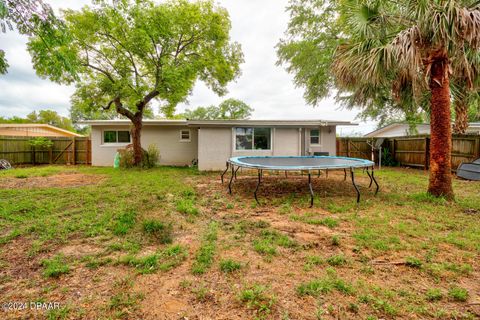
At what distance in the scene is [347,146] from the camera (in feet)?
46.6

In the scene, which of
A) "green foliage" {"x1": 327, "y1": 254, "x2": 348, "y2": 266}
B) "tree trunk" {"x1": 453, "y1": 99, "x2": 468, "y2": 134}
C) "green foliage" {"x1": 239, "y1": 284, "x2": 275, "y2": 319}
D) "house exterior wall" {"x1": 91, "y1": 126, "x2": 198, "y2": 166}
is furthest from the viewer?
"house exterior wall" {"x1": 91, "y1": 126, "x2": 198, "y2": 166}

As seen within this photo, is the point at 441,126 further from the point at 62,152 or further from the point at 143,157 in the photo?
the point at 62,152

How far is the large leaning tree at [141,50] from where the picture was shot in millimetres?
9383

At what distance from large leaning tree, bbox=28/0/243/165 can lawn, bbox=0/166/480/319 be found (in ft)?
21.7

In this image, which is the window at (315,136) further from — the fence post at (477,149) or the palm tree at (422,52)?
the palm tree at (422,52)

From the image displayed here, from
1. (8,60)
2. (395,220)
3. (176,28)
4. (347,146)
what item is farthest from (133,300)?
(347,146)

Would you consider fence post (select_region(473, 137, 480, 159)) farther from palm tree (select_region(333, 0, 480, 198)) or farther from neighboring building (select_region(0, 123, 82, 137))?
neighboring building (select_region(0, 123, 82, 137))

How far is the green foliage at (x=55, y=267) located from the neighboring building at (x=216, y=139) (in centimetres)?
801

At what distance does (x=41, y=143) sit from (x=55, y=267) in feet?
48.3

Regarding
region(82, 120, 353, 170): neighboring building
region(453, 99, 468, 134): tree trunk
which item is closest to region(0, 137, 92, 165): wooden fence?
region(82, 120, 353, 170): neighboring building

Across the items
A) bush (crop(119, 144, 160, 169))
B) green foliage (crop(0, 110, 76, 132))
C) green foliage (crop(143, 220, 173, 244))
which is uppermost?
green foliage (crop(0, 110, 76, 132))

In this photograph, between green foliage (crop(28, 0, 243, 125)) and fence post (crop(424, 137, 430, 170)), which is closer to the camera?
green foliage (crop(28, 0, 243, 125))

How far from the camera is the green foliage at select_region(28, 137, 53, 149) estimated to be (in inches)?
501

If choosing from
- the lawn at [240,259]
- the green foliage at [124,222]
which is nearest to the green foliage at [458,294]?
the lawn at [240,259]
